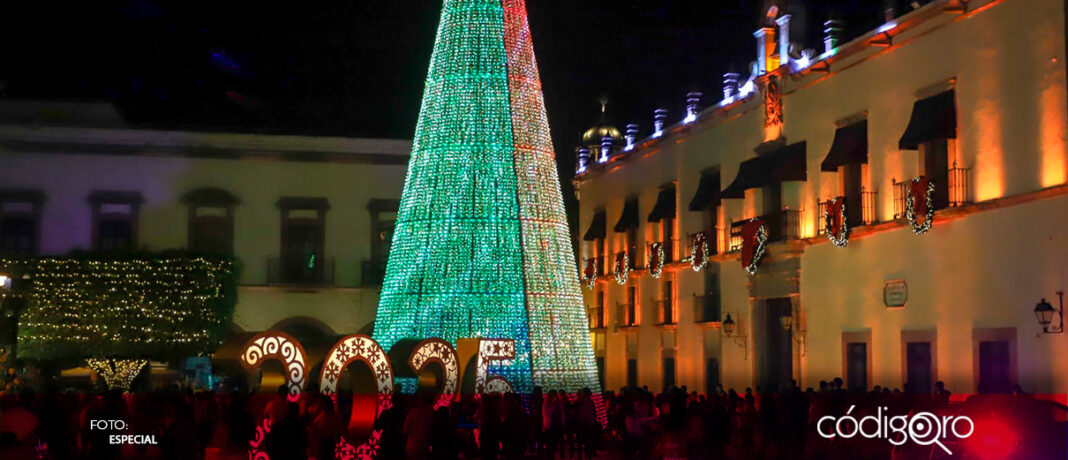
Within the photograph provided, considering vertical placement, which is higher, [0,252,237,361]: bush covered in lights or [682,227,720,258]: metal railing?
[682,227,720,258]: metal railing

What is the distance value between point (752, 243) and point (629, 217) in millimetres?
8427

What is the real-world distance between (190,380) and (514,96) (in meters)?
21.4

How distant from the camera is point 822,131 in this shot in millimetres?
26062

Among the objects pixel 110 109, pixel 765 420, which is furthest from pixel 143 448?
pixel 110 109

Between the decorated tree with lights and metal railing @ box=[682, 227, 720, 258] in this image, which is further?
the decorated tree with lights

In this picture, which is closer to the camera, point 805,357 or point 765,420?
point 765,420

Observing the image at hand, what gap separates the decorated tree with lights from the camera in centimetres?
3441

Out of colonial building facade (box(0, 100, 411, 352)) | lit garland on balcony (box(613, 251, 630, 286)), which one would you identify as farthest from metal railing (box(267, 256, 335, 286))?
lit garland on balcony (box(613, 251, 630, 286))

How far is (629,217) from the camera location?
36375mm

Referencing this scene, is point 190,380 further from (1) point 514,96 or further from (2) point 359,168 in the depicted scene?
(1) point 514,96

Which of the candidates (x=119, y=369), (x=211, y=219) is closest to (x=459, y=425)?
(x=119, y=369)

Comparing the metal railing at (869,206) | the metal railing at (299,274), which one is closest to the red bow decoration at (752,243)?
the metal railing at (869,206)

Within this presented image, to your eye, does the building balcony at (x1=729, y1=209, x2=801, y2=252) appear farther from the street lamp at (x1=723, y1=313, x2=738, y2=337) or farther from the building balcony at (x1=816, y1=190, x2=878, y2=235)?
the street lamp at (x1=723, y1=313, x2=738, y2=337)

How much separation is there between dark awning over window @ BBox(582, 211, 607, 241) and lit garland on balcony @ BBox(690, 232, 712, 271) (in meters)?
7.49
